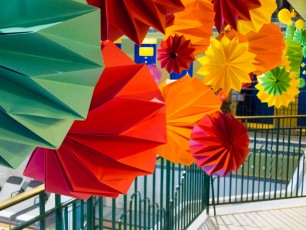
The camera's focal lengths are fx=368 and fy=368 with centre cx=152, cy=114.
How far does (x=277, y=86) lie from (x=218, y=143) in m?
0.54

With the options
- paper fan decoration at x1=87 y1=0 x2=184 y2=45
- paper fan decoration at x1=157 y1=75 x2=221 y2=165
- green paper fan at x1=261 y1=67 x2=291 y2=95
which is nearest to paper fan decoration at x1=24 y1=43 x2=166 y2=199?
paper fan decoration at x1=87 y1=0 x2=184 y2=45

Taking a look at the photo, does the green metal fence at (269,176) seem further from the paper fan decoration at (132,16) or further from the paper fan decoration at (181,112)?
the paper fan decoration at (132,16)

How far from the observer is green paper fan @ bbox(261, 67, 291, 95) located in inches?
51.9

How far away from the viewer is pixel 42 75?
10.5 inches

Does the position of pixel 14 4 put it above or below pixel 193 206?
above

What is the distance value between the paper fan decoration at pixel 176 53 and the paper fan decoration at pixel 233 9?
109 mm

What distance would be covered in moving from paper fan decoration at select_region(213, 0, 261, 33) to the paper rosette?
0.50 m

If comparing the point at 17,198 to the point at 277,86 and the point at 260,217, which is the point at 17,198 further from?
the point at 260,217

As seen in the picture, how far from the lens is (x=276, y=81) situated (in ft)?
4.32

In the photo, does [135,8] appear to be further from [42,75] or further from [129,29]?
[42,75]

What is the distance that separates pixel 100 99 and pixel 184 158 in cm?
40

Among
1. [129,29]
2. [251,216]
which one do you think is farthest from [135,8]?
[251,216]

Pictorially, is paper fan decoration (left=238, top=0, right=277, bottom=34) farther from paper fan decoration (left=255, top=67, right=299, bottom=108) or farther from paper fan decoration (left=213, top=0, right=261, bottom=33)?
paper fan decoration (left=255, top=67, right=299, bottom=108)


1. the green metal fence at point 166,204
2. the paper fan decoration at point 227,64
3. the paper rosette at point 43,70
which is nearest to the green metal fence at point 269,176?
the green metal fence at point 166,204
